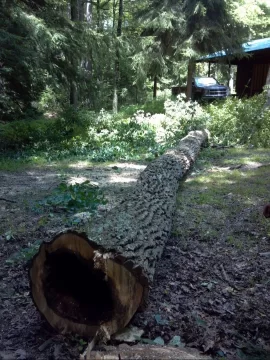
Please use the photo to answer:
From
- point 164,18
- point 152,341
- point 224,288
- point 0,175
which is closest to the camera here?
point 152,341

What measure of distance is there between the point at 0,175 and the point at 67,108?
511 cm

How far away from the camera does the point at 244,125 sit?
11.2 m

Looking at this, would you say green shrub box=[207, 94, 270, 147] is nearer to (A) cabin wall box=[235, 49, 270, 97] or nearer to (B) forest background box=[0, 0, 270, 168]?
(B) forest background box=[0, 0, 270, 168]

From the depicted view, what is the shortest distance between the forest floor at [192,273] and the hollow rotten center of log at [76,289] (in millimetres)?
182

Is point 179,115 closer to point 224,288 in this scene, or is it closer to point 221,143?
point 221,143

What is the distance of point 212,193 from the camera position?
20.0ft

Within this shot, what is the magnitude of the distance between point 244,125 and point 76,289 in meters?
9.84

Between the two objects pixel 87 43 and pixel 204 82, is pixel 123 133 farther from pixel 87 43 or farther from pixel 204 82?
pixel 204 82

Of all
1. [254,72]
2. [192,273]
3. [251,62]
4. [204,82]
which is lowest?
[192,273]

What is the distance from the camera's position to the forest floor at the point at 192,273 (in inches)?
95.7

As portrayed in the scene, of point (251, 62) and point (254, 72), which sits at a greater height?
point (251, 62)

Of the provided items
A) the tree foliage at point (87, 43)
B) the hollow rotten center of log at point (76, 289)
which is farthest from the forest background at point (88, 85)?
the hollow rotten center of log at point (76, 289)

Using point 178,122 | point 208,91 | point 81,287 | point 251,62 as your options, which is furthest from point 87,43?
point 251,62

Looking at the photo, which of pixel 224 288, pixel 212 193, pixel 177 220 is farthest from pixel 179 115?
pixel 224 288
